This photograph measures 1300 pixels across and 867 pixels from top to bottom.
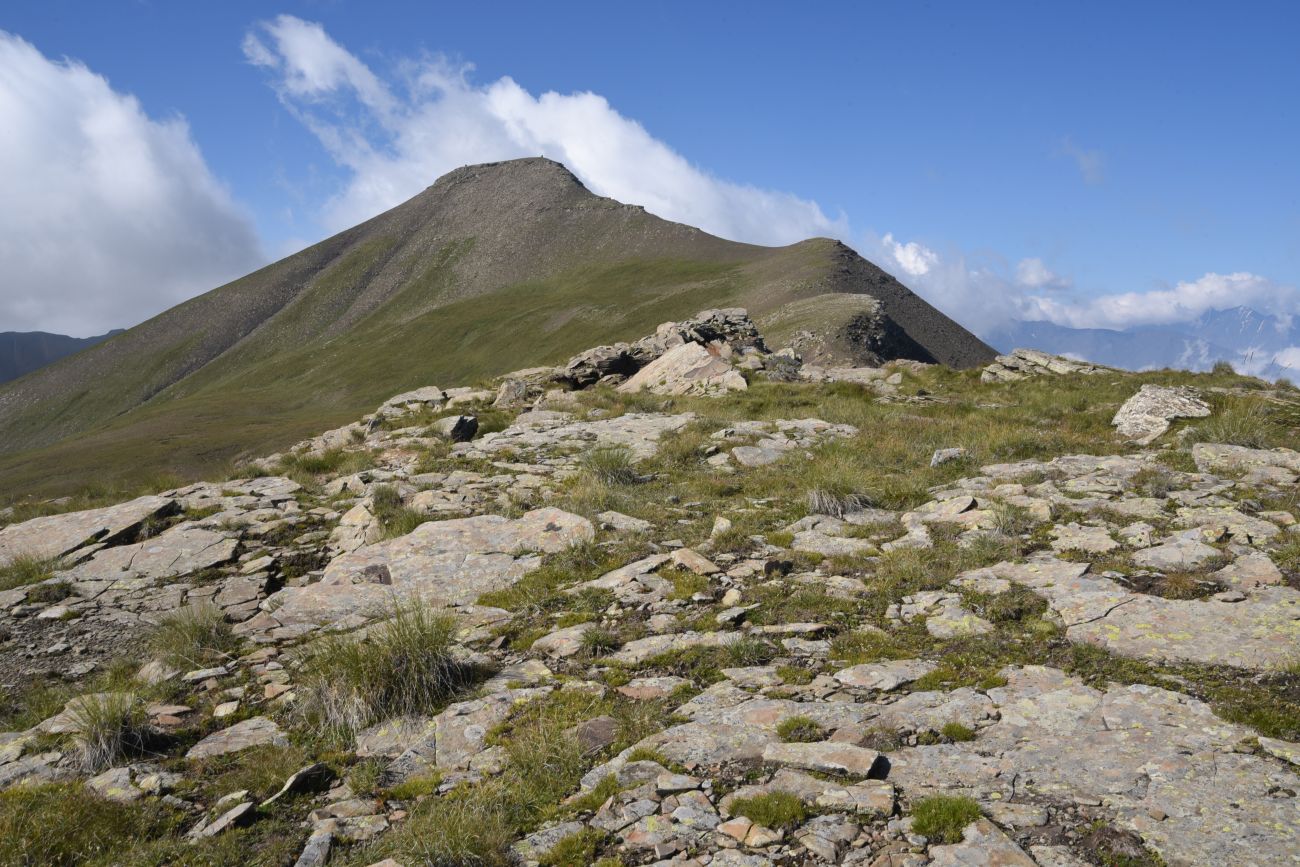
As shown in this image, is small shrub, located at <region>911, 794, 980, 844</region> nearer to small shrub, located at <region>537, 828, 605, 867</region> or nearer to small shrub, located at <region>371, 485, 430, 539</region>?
small shrub, located at <region>537, 828, 605, 867</region>

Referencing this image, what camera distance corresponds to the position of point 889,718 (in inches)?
214

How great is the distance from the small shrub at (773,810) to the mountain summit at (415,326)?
54.5 meters

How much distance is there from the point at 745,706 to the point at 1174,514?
23.4 feet

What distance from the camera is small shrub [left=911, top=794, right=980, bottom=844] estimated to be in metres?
4.02

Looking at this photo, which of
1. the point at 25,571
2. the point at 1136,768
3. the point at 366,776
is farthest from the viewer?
the point at 25,571

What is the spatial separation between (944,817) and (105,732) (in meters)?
6.55

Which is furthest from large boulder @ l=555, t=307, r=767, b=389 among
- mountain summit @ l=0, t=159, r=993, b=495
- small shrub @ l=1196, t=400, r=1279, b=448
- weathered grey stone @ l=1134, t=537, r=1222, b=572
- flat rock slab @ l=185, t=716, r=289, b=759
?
mountain summit @ l=0, t=159, r=993, b=495

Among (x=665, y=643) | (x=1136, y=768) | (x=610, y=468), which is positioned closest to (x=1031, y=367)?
(x=610, y=468)

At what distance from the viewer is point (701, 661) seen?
676cm

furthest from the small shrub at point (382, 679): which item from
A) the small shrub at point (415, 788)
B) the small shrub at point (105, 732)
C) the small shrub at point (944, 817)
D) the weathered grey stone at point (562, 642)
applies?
the small shrub at point (944, 817)

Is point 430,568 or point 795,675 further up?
point 430,568

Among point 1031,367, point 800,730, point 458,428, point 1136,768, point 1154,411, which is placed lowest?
point 1136,768

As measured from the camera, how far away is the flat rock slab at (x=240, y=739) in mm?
6047

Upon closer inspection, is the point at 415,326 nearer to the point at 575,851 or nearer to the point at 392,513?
the point at 392,513
